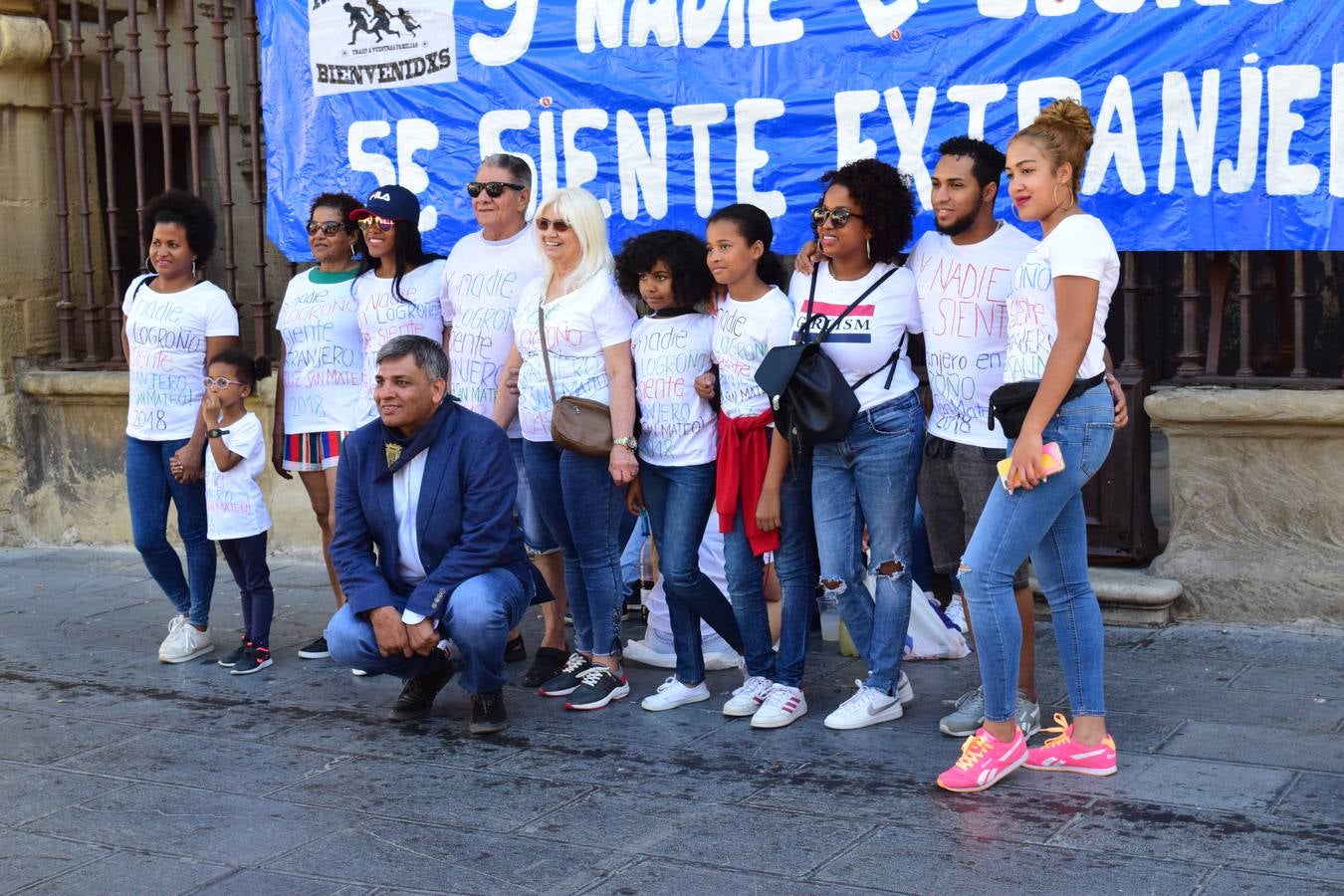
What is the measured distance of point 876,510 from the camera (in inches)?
193

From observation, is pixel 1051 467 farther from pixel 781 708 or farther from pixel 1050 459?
pixel 781 708

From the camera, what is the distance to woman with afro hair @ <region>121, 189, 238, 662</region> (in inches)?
245

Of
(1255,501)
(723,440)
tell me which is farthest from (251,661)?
(1255,501)

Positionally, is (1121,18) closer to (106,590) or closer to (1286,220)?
(1286,220)

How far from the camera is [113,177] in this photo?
8867 mm

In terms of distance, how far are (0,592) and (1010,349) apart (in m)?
5.46

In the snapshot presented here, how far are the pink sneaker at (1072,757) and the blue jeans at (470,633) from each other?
1684mm

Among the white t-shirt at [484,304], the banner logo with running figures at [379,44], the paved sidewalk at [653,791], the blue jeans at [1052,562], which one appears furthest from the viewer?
the banner logo with running figures at [379,44]

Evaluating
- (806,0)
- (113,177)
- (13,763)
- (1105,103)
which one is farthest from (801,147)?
(113,177)

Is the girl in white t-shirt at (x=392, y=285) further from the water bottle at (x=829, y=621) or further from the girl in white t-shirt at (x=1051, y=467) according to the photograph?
the girl in white t-shirt at (x=1051, y=467)

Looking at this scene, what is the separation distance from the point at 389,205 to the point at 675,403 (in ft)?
4.86

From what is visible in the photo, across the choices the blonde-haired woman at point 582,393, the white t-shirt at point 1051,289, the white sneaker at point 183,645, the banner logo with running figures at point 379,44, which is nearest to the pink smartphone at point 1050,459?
the white t-shirt at point 1051,289

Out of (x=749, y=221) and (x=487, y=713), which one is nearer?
(x=749, y=221)

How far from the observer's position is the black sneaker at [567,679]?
219 inches
